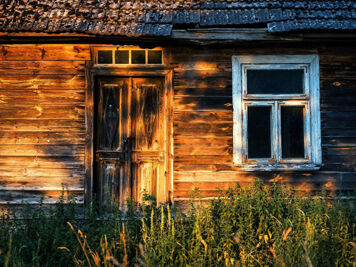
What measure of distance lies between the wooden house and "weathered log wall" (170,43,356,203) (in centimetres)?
2

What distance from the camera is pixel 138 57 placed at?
5504mm

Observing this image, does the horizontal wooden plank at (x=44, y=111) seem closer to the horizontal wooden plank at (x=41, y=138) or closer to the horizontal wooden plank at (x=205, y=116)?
the horizontal wooden plank at (x=41, y=138)

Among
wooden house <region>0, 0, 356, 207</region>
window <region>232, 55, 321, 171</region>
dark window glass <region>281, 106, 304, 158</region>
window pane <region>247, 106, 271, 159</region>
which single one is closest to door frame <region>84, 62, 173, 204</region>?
wooden house <region>0, 0, 356, 207</region>

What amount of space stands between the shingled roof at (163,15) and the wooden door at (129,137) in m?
0.96

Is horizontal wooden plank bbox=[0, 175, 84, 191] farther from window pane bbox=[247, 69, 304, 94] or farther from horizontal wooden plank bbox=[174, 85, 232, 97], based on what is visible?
window pane bbox=[247, 69, 304, 94]

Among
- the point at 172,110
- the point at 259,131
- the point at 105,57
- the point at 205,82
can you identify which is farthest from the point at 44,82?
the point at 259,131

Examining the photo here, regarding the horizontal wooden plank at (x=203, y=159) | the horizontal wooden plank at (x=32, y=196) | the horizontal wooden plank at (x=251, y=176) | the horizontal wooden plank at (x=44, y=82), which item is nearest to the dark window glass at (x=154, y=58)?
the horizontal wooden plank at (x=44, y=82)

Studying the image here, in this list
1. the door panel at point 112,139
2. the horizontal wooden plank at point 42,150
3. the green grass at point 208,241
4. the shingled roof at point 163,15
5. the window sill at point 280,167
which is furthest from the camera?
the door panel at point 112,139

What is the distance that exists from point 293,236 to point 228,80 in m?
2.84

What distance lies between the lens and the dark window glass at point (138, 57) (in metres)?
5.50

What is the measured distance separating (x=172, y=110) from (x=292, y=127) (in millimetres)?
2058

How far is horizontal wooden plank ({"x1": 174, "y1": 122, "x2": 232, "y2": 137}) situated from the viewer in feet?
17.8

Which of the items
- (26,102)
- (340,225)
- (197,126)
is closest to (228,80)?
(197,126)

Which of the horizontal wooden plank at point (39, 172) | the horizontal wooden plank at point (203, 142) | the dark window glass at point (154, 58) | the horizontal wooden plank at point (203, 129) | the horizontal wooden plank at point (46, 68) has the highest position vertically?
the dark window glass at point (154, 58)
